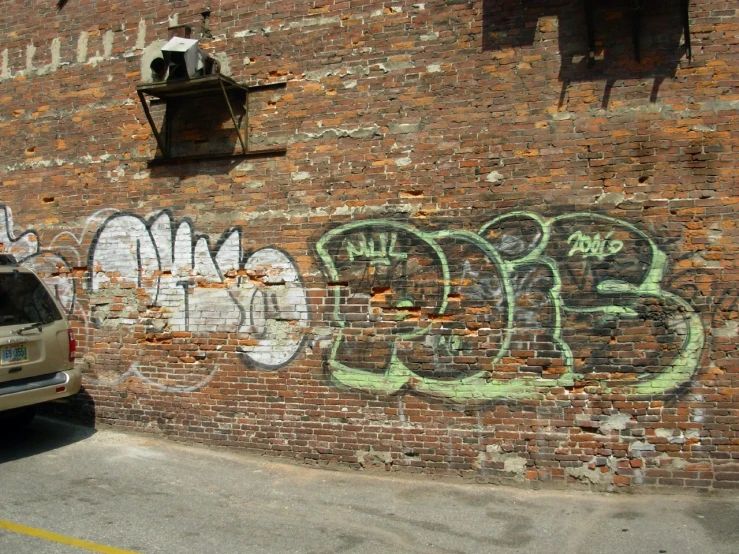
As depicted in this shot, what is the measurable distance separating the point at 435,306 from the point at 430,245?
58 cm

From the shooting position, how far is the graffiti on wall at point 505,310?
5641 millimetres

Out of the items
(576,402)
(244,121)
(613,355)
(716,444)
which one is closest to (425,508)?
(576,402)

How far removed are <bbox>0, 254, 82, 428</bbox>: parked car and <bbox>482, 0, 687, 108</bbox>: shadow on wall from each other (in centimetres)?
512

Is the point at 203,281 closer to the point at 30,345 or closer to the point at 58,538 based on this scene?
the point at 30,345

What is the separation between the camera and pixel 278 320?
21.6 feet

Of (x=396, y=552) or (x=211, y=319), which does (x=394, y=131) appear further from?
(x=396, y=552)

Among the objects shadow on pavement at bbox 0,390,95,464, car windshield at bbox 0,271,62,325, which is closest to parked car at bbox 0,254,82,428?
car windshield at bbox 0,271,62,325

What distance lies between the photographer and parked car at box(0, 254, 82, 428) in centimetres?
603

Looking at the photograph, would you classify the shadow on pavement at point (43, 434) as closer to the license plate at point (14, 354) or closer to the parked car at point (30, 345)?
the parked car at point (30, 345)

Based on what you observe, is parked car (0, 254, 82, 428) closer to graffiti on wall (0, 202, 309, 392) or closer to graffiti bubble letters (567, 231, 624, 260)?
graffiti on wall (0, 202, 309, 392)

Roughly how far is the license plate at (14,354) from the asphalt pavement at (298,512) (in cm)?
100

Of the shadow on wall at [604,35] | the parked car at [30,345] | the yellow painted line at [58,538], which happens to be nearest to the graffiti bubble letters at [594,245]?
the shadow on wall at [604,35]

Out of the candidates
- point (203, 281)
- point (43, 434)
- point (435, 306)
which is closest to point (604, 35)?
point (435, 306)

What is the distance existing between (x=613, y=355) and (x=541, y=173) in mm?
1754
